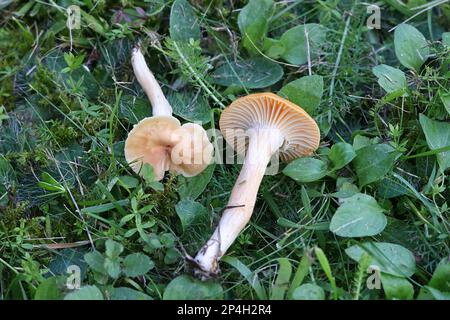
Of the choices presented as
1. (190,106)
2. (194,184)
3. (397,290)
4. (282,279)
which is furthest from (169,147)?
(397,290)

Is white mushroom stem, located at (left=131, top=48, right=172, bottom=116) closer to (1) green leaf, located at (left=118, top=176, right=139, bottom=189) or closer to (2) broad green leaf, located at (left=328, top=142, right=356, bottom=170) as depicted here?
(1) green leaf, located at (left=118, top=176, right=139, bottom=189)

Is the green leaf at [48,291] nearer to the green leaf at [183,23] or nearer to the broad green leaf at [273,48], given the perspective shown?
the green leaf at [183,23]

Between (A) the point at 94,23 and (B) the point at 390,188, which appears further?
(A) the point at 94,23

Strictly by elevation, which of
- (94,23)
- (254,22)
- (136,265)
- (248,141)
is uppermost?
(94,23)

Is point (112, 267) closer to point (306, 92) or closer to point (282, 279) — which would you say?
point (282, 279)

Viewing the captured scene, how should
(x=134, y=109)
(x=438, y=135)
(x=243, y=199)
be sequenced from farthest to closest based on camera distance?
(x=134, y=109)
(x=438, y=135)
(x=243, y=199)

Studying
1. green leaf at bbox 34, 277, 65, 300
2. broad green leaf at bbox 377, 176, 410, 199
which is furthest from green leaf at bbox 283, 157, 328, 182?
green leaf at bbox 34, 277, 65, 300

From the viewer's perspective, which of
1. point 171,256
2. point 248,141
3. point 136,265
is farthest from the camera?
point 248,141
